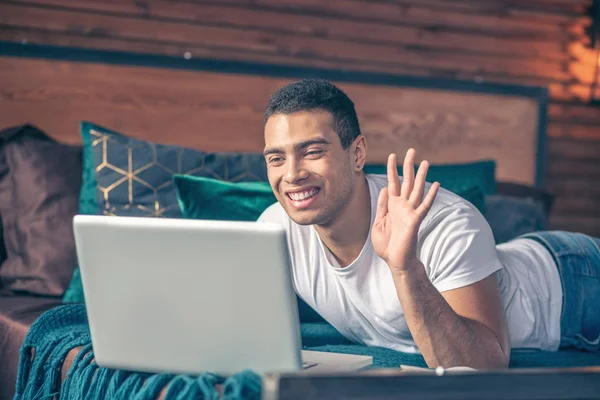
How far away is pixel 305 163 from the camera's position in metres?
1.75

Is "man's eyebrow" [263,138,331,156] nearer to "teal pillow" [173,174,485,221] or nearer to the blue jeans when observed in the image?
"teal pillow" [173,174,485,221]

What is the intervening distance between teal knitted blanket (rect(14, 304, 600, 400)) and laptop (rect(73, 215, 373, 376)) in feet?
0.13

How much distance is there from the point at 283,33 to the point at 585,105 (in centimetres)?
164

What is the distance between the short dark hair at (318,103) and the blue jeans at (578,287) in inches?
28.9

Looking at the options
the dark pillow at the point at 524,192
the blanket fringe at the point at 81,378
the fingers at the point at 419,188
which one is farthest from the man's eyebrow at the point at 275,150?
the dark pillow at the point at 524,192

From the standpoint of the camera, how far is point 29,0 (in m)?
2.89

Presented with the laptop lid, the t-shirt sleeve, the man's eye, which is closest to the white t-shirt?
the t-shirt sleeve

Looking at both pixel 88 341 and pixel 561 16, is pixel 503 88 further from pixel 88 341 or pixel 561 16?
pixel 88 341

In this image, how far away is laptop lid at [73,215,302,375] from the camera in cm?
117

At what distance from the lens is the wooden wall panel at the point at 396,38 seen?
3.00 meters

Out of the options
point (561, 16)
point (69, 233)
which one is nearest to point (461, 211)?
point (69, 233)

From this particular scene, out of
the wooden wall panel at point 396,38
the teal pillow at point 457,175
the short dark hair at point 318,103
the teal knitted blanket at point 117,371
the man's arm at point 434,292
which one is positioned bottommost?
the teal knitted blanket at point 117,371

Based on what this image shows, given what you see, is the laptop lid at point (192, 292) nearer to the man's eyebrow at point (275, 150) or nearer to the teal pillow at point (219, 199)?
the man's eyebrow at point (275, 150)

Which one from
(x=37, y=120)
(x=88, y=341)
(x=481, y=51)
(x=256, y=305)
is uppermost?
(x=481, y=51)
